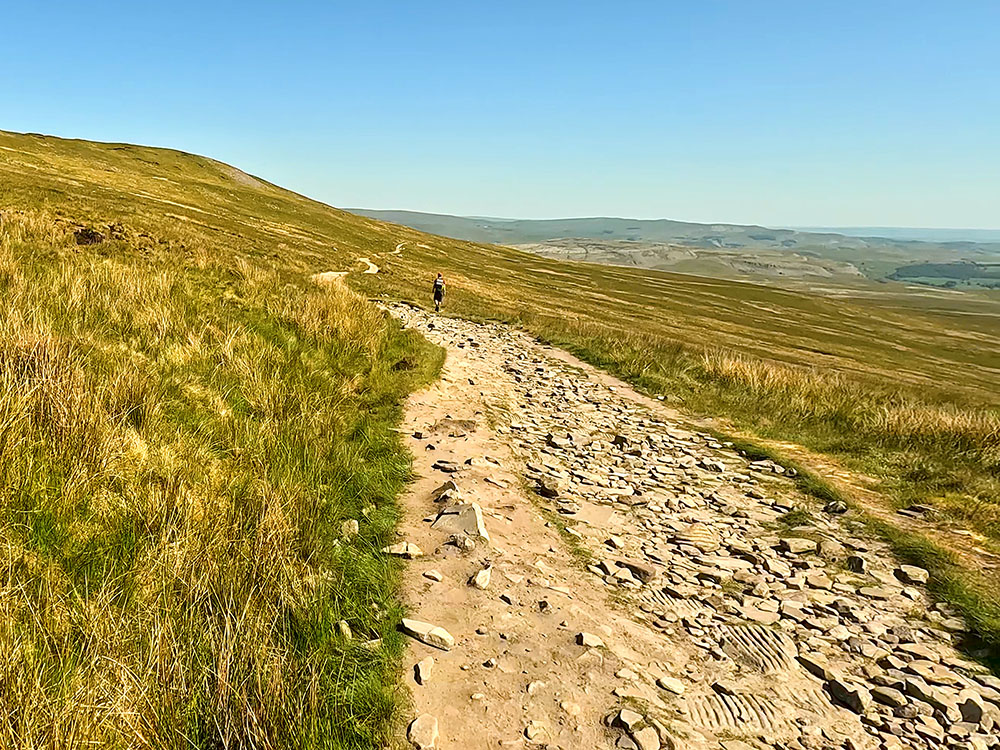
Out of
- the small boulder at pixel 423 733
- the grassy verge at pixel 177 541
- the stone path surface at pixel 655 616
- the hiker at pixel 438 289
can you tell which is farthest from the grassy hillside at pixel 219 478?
the hiker at pixel 438 289

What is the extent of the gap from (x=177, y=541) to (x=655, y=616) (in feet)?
13.7

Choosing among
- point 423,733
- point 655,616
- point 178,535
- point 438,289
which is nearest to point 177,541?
point 178,535

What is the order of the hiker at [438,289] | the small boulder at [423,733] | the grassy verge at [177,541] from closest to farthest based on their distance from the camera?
the grassy verge at [177,541]
the small boulder at [423,733]
the hiker at [438,289]

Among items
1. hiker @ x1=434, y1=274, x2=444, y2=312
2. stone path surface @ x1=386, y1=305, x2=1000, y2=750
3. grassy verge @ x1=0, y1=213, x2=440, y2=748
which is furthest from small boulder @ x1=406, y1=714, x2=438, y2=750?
hiker @ x1=434, y1=274, x2=444, y2=312

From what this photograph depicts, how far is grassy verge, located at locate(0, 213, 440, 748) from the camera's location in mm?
2975

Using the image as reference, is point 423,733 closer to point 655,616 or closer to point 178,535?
point 178,535

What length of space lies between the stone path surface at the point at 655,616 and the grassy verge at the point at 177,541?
597 mm

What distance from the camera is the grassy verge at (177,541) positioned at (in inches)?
117

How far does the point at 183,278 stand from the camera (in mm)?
14305

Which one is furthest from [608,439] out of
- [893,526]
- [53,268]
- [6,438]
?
[53,268]

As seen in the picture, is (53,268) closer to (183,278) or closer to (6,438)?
(183,278)

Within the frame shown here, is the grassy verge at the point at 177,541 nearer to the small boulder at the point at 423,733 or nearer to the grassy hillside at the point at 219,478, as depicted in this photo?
the grassy hillside at the point at 219,478

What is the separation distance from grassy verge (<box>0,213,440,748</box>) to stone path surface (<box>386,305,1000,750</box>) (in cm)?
60

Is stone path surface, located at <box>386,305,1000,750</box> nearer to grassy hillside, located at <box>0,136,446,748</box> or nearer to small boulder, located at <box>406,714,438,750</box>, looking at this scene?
small boulder, located at <box>406,714,438,750</box>
